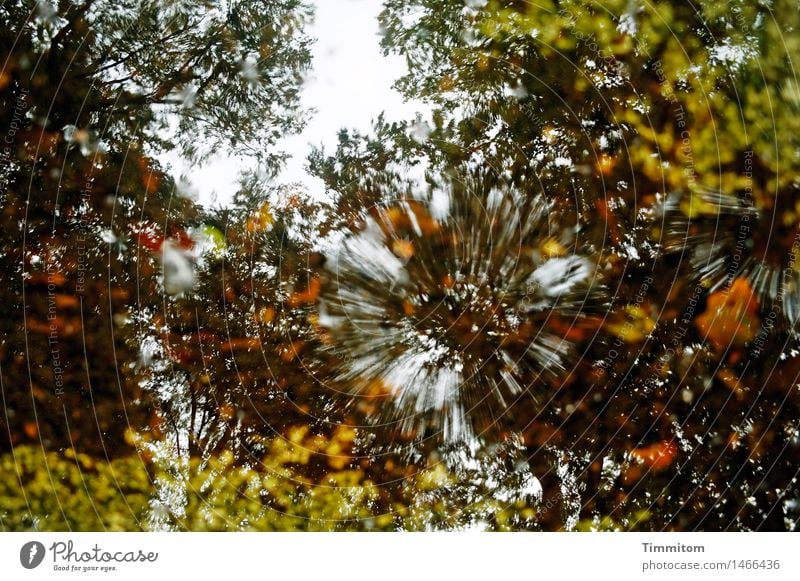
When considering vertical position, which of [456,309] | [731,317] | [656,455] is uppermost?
[456,309]

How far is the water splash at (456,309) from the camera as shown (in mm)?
1764

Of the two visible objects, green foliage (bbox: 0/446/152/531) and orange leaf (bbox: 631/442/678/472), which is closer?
green foliage (bbox: 0/446/152/531)

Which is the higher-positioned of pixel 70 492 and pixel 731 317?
pixel 731 317

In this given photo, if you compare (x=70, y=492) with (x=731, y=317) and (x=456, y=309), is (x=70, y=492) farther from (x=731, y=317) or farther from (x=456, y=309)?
(x=731, y=317)

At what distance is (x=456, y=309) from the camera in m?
1.81

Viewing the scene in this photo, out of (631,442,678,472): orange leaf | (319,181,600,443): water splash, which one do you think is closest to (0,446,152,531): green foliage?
(319,181,600,443): water splash

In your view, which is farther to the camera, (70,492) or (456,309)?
(456,309)

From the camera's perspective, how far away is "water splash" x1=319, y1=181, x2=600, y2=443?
1.76 metres

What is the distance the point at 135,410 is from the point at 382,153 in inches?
41.6

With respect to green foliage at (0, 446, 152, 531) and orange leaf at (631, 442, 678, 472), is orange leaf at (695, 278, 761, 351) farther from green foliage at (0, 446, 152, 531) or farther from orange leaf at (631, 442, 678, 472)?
green foliage at (0, 446, 152, 531)

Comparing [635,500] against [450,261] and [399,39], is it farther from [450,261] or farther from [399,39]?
[399,39]

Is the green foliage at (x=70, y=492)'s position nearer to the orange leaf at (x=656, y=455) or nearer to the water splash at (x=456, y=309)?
the water splash at (x=456, y=309)

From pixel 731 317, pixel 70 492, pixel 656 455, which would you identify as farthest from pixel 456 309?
pixel 70 492
